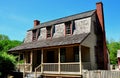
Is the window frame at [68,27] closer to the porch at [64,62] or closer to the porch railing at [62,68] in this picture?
the porch at [64,62]

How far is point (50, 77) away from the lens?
19.4m

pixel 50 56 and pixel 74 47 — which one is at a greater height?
pixel 74 47

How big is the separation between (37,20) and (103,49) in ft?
45.2

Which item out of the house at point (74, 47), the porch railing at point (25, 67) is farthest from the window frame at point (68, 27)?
the porch railing at point (25, 67)

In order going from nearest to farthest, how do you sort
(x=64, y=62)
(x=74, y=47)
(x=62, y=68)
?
(x=62, y=68)
(x=74, y=47)
(x=64, y=62)

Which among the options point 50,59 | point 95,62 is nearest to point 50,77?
point 50,59

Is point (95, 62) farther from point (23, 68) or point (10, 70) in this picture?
point (10, 70)

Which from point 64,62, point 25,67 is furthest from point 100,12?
point 25,67

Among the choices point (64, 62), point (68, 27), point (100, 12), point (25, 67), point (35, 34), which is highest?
point (100, 12)

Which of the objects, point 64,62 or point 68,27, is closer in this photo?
point 64,62

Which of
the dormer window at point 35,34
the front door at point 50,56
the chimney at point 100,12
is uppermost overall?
the chimney at point 100,12

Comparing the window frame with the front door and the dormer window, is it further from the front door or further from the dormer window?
the dormer window

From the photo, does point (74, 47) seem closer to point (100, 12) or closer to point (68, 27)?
point (68, 27)

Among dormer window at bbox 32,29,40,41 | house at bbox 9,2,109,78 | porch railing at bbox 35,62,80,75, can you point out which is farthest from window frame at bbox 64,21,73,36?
dormer window at bbox 32,29,40,41
